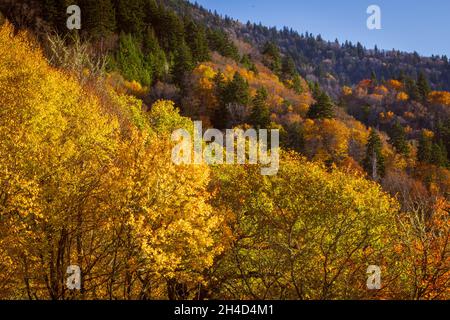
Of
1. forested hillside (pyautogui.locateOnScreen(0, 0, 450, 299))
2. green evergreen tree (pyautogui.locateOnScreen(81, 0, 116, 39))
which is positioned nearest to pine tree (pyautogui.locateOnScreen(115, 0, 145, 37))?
green evergreen tree (pyautogui.locateOnScreen(81, 0, 116, 39))

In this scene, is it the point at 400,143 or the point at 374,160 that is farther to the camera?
the point at 400,143

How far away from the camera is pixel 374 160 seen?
284 feet

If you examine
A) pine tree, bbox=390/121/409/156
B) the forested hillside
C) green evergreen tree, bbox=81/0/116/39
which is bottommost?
the forested hillside

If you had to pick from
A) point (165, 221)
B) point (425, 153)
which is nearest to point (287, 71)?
point (425, 153)

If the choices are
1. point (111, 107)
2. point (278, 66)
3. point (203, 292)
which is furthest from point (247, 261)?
point (278, 66)

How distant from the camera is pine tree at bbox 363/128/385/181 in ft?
282

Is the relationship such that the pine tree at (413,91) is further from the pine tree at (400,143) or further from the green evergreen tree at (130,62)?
the green evergreen tree at (130,62)

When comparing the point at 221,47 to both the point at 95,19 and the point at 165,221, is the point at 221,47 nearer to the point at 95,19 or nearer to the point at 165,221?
the point at 95,19

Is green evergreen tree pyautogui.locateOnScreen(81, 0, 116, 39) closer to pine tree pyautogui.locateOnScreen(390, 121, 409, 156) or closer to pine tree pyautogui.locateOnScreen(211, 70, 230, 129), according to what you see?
pine tree pyautogui.locateOnScreen(211, 70, 230, 129)

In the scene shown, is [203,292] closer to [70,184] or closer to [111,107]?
[70,184]

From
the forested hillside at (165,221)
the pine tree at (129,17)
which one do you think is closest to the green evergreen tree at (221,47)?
the pine tree at (129,17)

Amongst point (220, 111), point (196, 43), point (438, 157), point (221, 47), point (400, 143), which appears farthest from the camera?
point (221, 47)

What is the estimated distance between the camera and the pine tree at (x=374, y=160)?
8606cm

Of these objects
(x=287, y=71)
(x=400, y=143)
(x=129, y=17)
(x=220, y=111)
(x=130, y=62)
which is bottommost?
(x=400, y=143)
